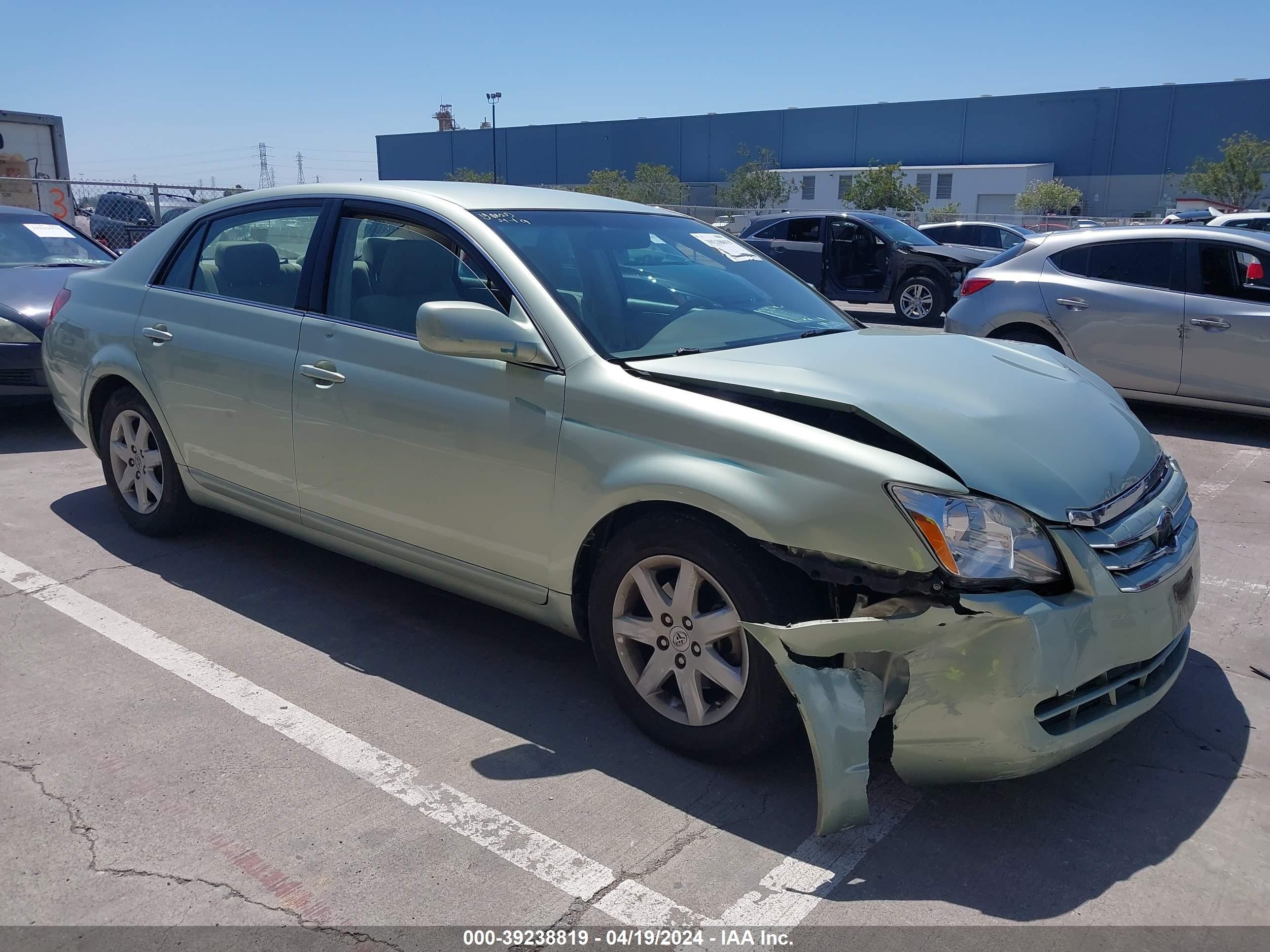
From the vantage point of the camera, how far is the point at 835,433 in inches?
113

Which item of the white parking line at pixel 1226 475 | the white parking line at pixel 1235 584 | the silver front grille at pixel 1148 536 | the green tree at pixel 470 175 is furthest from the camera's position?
the green tree at pixel 470 175

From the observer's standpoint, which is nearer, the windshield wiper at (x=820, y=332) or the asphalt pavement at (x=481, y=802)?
the asphalt pavement at (x=481, y=802)

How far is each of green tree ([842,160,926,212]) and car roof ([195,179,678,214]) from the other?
48.7m

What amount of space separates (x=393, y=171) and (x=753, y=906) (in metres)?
89.1

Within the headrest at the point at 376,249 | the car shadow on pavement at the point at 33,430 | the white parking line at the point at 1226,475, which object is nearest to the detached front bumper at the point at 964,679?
the headrest at the point at 376,249

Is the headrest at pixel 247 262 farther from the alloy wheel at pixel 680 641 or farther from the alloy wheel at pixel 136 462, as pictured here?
the alloy wheel at pixel 680 641

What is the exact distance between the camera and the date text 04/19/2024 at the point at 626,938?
2395 mm

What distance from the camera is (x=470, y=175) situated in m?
66.2

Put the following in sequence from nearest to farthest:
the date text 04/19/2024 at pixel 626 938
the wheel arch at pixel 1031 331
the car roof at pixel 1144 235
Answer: the date text 04/19/2024 at pixel 626 938 → the car roof at pixel 1144 235 → the wheel arch at pixel 1031 331

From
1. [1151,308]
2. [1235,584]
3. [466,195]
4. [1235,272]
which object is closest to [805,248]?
[1151,308]

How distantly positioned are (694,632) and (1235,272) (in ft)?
21.2

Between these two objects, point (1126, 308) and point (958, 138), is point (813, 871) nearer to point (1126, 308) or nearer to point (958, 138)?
point (1126, 308)

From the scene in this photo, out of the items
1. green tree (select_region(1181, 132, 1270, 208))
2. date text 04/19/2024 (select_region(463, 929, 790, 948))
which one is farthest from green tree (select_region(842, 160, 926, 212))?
date text 04/19/2024 (select_region(463, 929, 790, 948))

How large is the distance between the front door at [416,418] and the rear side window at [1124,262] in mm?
6171
